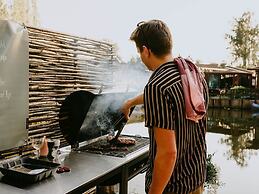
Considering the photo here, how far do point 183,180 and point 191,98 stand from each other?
429 millimetres

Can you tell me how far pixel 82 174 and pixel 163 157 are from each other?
934mm

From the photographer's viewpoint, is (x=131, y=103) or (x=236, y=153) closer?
(x=131, y=103)

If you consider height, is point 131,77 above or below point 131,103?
above

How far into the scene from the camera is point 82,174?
2195 millimetres

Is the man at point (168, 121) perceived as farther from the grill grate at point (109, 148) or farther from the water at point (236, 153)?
the water at point (236, 153)

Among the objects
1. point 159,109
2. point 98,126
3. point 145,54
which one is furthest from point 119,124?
point 159,109

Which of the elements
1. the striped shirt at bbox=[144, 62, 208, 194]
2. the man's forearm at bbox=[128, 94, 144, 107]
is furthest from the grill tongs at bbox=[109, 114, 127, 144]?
the striped shirt at bbox=[144, 62, 208, 194]

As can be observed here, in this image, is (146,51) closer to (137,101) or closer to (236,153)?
(137,101)

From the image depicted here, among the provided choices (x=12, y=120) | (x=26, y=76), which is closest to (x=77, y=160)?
(x=12, y=120)

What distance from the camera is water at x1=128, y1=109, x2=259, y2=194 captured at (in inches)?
193

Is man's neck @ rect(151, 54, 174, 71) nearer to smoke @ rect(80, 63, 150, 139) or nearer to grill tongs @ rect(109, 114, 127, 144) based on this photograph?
smoke @ rect(80, 63, 150, 139)

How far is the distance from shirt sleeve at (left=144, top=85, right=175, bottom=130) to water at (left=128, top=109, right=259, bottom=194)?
3.34 meters

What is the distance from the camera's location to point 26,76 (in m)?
2.77

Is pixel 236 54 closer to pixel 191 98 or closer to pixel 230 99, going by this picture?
pixel 230 99
